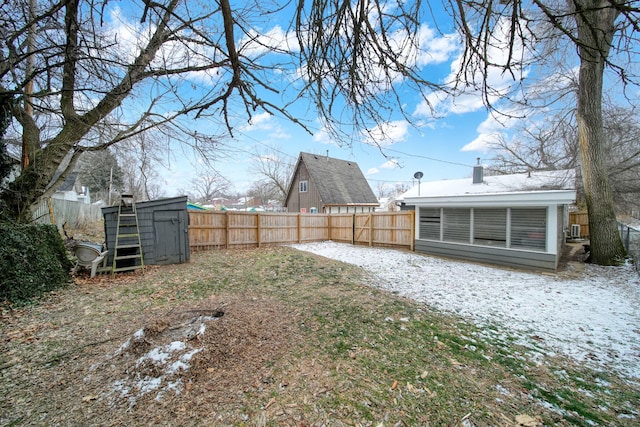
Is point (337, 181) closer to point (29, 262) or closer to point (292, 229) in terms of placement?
point (292, 229)

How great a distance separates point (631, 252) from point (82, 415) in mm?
13616

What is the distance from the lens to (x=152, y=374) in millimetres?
2293

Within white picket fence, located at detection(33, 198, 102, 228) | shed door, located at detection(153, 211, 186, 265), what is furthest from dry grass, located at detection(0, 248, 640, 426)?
white picket fence, located at detection(33, 198, 102, 228)

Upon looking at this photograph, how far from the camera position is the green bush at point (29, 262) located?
13.2 feet

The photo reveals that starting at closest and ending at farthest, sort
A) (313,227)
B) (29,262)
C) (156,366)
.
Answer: (156,366)
(29,262)
(313,227)

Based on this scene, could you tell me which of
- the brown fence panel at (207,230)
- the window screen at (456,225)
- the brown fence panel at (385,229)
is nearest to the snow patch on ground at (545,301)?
the window screen at (456,225)

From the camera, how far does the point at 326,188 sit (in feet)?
60.2

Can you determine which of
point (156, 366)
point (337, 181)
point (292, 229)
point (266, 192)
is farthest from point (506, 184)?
point (266, 192)

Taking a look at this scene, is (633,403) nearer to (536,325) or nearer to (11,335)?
(536,325)

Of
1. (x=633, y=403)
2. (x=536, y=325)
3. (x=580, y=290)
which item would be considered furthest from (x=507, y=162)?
(x=633, y=403)

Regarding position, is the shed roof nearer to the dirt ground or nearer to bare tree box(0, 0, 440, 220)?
bare tree box(0, 0, 440, 220)

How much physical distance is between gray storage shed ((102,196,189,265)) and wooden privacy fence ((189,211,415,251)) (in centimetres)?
193

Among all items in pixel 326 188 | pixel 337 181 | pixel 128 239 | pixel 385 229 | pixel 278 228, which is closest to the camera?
pixel 128 239

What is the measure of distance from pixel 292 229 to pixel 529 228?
28.6 feet
